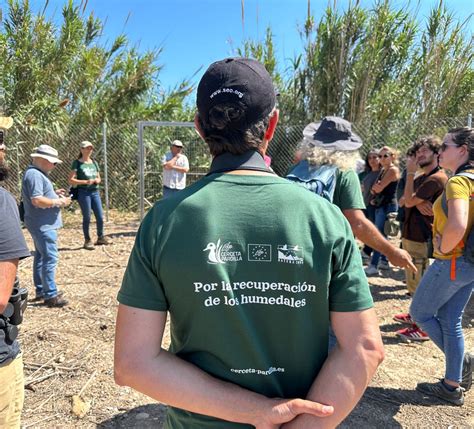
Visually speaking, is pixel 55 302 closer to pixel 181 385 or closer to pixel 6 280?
pixel 6 280

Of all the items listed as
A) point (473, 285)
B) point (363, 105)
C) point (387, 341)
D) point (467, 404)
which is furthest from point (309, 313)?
point (363, 105)

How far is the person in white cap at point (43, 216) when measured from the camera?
482 cm

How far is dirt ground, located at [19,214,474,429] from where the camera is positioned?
9.96 ft

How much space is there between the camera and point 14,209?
1.89 m

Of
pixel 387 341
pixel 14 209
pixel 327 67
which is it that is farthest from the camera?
pixel 327 67

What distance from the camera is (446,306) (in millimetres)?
3119

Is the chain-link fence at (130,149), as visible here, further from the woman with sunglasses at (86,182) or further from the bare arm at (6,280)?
the bare arm at (6,280)

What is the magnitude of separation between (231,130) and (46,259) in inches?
171

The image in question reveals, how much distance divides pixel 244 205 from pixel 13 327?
1.40 m

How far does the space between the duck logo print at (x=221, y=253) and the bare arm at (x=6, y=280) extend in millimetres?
1106

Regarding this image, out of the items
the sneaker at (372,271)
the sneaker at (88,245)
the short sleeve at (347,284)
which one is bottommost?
the sneaker at (372,271)

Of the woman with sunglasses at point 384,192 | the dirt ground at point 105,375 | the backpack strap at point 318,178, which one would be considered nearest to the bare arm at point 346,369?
the backpack strap at point 318,178

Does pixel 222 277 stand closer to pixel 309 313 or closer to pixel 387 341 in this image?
pixel 309 313

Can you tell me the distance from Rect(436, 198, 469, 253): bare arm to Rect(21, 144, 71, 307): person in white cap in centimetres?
393
